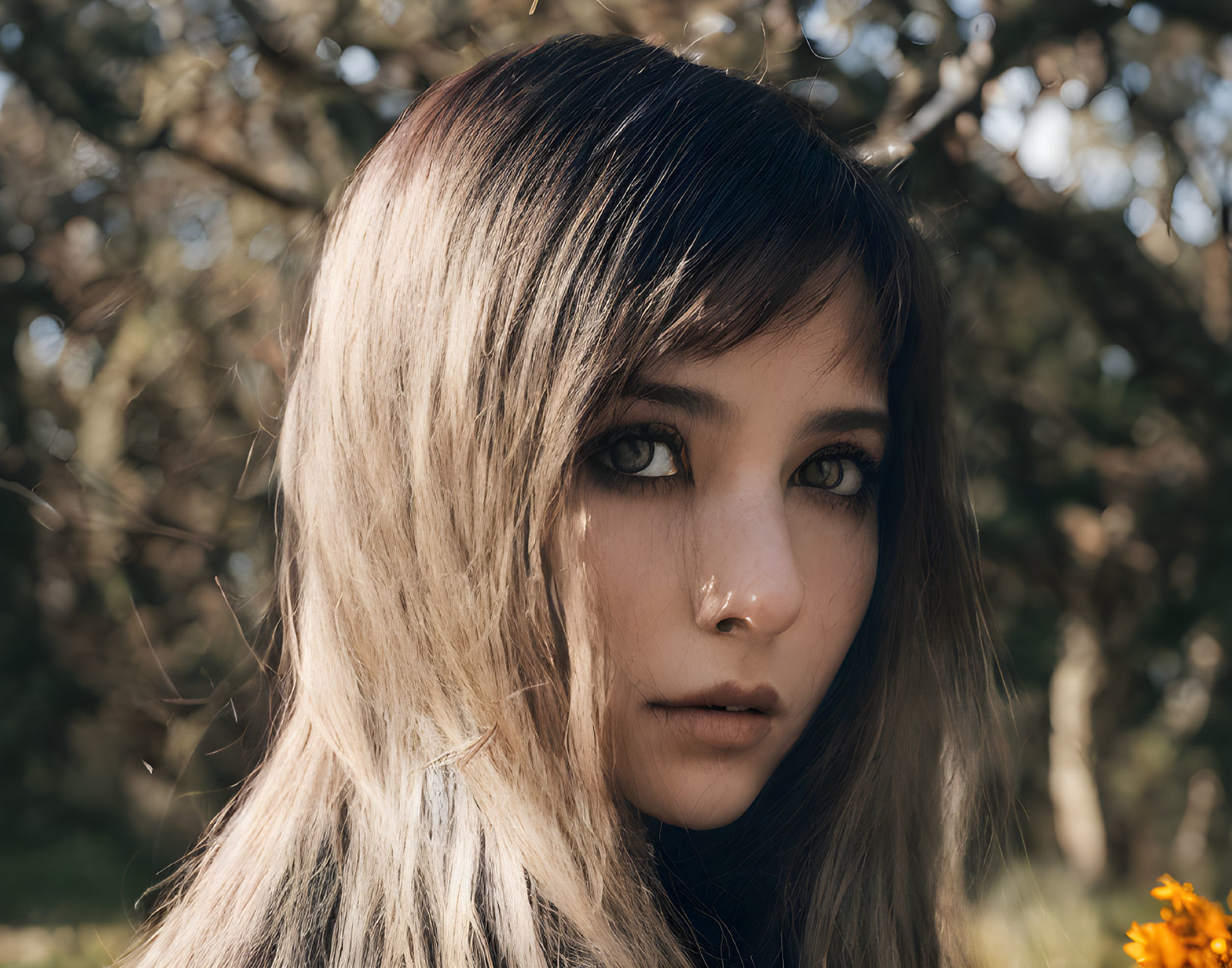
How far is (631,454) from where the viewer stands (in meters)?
0.93

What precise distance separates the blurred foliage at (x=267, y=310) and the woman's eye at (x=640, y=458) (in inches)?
31.6

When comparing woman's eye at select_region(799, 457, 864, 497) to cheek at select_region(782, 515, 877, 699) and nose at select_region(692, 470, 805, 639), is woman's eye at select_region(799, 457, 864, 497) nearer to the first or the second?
cheek at select_region(782, 515, 877, 699)

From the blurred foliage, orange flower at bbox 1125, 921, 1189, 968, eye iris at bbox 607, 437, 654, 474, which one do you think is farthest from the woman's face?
the blurred foliage

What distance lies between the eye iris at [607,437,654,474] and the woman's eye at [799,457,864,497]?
0.75 feet

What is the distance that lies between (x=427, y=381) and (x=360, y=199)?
29 centimetres

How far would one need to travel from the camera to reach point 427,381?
89cm

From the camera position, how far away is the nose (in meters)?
0.88

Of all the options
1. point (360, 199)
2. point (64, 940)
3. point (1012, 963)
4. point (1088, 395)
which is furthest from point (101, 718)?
point (1088, 395)

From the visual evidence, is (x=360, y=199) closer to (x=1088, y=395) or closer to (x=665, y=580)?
(x=665, y=580)

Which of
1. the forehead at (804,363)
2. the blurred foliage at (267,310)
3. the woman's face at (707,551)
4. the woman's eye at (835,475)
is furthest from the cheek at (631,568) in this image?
the blurred foliage at (267,310)

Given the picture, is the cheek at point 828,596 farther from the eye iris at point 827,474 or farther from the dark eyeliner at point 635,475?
the dark eyeliner at point 635,475

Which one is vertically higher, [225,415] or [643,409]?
[643,409]

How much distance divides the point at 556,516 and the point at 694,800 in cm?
34

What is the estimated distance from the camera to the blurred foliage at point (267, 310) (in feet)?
5.26
